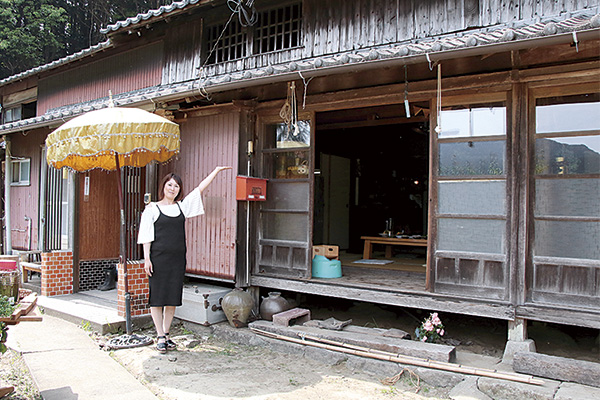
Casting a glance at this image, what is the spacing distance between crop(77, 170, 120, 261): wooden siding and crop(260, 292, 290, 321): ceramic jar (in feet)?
12.5

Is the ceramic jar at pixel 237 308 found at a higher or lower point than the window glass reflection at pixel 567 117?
lower

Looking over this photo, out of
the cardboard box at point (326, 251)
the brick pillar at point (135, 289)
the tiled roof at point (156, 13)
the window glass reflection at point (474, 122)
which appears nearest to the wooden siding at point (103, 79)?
the tiled roof at point (156, 13)

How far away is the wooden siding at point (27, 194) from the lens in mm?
10711

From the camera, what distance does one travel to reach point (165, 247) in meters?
5.43

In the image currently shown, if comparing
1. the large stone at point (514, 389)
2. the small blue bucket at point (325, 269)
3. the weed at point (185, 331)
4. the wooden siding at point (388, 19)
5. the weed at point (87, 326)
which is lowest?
the weed at point (185, 331)

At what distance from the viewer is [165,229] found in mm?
5426

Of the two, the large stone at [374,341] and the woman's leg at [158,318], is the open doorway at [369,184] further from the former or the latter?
the woman's leg at [158,318]

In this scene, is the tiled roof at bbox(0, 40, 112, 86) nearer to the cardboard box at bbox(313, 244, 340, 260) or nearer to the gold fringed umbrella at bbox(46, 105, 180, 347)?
the gold fringed umbrella at bbox(46, 105, 180, 347)

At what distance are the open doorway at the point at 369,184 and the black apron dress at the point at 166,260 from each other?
646 centimetres

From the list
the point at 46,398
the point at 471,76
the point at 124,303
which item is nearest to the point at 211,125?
the point at 124,303

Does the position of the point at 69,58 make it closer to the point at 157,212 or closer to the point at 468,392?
the point at 157,212

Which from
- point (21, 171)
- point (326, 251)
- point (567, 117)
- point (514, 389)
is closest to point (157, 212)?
point (326, 251)

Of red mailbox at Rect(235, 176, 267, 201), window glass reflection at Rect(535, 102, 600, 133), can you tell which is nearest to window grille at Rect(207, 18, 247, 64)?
red mailbox at Rect(235, 176, 267, 201)

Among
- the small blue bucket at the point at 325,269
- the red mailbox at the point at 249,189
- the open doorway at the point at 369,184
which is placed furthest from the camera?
the open doorway at the point at 369,184
